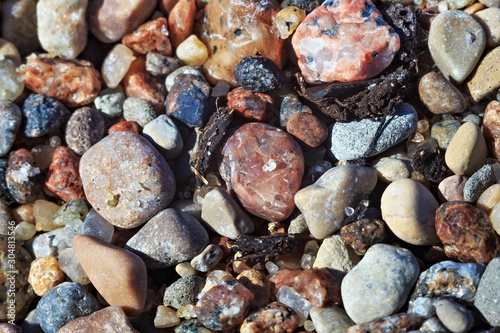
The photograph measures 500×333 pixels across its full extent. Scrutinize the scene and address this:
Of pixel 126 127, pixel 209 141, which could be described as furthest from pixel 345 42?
pixel 126 127

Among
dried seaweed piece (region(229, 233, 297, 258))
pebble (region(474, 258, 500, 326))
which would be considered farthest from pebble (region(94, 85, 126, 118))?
pebble (region(474, 258, 500, 326))

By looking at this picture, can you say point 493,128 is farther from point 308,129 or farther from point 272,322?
point 272,322

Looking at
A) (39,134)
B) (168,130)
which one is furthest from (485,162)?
(39,134)

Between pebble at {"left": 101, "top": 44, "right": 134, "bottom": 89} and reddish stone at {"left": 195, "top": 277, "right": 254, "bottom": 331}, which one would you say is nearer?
reddish stone at {"left": 195, "top": 277, "right": 254, "bottom": 331}

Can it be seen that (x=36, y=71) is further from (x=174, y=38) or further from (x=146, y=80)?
(x=174, y=38)

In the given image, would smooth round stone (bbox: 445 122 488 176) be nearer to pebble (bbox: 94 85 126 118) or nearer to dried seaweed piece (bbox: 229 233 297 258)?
dried seaweed piece (bbox: 229 233 297 258)

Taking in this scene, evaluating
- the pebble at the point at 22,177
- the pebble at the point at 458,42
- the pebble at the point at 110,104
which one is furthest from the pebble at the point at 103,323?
the pebble at the point at 458,42

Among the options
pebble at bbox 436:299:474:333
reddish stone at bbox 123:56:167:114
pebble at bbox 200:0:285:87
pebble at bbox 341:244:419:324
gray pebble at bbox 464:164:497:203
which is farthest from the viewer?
reddish stone at bbox 123:56:167:114
